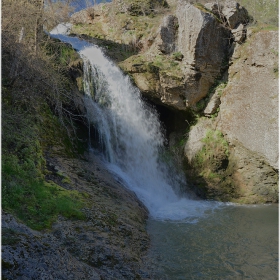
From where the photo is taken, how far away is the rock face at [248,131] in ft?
35.8

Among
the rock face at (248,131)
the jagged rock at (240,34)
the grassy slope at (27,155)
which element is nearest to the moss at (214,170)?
the rock face at (248,131)

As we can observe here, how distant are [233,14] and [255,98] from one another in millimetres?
3965

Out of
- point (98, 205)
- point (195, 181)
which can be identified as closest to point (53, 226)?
point (98, 205)

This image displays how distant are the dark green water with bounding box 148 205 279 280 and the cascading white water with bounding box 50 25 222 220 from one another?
81.9 inches

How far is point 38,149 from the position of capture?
711cm

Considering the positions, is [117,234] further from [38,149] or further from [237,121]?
[237,121]

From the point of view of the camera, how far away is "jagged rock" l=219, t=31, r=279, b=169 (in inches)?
426

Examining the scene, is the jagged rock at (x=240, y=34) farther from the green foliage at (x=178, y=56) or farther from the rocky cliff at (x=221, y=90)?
the green foliage at (x=178, y=56)

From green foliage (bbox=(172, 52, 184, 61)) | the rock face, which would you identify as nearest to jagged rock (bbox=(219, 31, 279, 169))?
the rock face

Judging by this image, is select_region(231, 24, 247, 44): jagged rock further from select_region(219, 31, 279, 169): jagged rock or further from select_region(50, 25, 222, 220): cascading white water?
select_region(50, 25, 222, 220): cascading white water

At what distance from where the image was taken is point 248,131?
11.3m

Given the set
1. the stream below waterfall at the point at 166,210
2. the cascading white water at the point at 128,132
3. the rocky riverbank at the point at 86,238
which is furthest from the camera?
the cascading white water at the point at 128,132

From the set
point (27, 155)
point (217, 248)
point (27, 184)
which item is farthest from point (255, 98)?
point (27, 184)

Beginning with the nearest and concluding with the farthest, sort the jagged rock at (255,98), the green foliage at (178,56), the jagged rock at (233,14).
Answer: the jagged rock at (255,98) → the jagged rock at (233,14) → the green foliage at (178,56)
